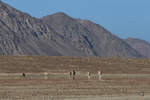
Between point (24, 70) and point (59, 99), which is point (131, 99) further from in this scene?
point (24, 70)

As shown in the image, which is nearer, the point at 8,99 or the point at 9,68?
the point at 8,99

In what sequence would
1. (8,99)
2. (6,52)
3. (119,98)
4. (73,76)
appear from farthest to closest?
(6,52)
(73,76)
(119,98)
(8,99)

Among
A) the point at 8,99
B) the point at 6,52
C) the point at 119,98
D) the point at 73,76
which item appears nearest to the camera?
the point at 8,99

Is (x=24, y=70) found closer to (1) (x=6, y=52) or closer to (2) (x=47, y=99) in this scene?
(2) (x=47, y=99)

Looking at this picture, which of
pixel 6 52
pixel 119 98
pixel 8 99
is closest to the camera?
pixel 8 99

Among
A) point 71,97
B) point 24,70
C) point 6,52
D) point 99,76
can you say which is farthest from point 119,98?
point 6,52

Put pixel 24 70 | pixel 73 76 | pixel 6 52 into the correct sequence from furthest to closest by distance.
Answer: pixel 6 52 → pixel 24 70 → pixel 73 76

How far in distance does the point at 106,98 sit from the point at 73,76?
16835 mm

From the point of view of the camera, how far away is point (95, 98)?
77.9 ft

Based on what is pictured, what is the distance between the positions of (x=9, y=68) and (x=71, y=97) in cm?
3283

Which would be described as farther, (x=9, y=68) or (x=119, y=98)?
(x=9, y=68)

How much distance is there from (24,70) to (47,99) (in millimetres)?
32996

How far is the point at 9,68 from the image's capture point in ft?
184

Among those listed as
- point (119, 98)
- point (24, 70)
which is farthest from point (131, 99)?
point (24, 70)
